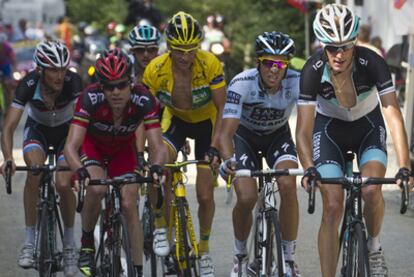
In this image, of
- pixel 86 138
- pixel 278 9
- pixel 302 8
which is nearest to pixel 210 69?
pixel 86 138

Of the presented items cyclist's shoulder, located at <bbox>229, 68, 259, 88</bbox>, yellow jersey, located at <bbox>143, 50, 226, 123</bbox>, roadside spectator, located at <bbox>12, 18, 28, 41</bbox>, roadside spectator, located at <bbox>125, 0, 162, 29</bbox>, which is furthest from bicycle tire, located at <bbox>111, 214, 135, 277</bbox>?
roadside spectator, located at <bbox>12, 18, 28, 41</bbox>

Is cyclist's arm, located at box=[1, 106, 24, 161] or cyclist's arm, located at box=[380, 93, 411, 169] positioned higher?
cyclist's arm, located at box=[1, 106, 24, 161]

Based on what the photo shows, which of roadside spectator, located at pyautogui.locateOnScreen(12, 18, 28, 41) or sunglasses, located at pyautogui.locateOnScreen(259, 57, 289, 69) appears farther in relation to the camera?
roadside spectator, located at pyautogui.locateOnScreen(12, 18, 28, 41)

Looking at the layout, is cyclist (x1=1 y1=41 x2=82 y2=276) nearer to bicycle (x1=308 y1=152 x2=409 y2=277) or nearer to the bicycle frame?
the bicycle frame

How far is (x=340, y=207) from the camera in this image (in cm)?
751

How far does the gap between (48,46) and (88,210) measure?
1.40 meters

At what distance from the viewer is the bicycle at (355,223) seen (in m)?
6.96

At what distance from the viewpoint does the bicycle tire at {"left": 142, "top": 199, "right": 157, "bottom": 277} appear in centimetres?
880

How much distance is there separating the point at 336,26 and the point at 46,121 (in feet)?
9.31

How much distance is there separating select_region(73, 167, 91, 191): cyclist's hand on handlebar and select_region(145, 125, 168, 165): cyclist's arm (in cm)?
66

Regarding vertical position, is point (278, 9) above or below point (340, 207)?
above

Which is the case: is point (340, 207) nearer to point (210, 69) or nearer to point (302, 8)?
point (210, 69)

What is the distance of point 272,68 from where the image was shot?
8.33 m

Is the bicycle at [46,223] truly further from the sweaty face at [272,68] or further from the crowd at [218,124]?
the sweaty face at [272,68]
